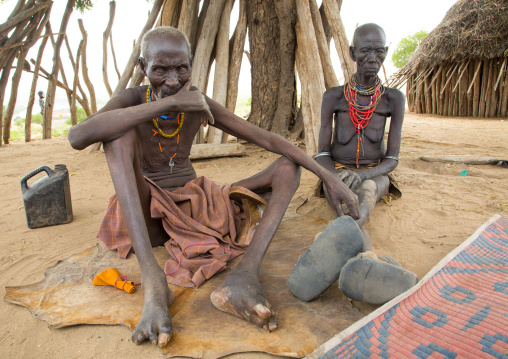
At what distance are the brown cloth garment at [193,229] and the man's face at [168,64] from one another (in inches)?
22.3

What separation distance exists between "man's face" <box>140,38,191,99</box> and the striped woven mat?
5.12ft

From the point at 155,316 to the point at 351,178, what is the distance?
1764mm

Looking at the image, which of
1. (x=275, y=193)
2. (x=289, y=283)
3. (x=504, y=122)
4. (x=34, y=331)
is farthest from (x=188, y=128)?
(x=504, y=122)

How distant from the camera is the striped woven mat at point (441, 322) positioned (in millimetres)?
1253

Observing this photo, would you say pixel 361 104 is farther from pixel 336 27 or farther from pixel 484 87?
pixel 484 87

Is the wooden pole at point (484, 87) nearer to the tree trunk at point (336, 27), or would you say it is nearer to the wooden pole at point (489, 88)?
the wooden pole at point (489, 88)

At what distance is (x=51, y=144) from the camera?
7.57 m

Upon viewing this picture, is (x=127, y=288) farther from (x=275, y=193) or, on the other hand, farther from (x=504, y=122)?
(x=504, y=122)

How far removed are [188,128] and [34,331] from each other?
55.0 inches

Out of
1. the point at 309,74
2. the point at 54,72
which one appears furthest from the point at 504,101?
the point at 54,72

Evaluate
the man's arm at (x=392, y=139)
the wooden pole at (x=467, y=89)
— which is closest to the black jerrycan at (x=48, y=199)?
the man's arm at (x=392, y=139)

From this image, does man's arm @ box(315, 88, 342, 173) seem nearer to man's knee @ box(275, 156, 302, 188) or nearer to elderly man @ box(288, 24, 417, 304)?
elderly man @ box(288, 24, 417, 304)

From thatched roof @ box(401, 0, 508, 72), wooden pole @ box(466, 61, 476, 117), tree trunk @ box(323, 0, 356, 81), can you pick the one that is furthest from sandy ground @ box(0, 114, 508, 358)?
wooden pole @ box(466, 61, 476, 117)

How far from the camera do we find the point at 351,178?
2775mm
